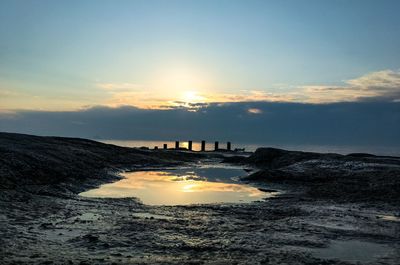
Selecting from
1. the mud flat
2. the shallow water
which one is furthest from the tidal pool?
the shallow water

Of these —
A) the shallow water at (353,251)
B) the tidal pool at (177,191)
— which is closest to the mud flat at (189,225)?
the shallow water at (353,251)

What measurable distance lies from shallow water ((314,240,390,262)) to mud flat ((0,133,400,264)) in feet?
0.06

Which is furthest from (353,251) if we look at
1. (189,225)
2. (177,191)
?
(177,191)

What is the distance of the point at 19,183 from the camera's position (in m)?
16.2

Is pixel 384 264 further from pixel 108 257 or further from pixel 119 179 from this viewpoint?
pixel 119 179

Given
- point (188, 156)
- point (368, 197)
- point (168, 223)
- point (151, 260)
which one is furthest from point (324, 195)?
point (188, 156)

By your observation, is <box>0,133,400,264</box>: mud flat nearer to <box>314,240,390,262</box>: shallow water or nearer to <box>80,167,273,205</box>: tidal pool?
<box>314,240,390,262</box>: shallow water

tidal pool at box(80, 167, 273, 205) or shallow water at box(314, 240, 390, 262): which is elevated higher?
shallow water at box(314, 240, 390, 262)

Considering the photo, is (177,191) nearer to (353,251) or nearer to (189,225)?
(189,225)

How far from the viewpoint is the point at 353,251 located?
8477mm

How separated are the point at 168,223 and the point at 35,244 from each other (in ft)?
12.2

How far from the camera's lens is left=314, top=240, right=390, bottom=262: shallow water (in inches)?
315

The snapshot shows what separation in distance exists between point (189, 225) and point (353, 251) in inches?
161

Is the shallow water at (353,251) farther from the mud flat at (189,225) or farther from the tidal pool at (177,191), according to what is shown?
the tidal pool at (177,191)
